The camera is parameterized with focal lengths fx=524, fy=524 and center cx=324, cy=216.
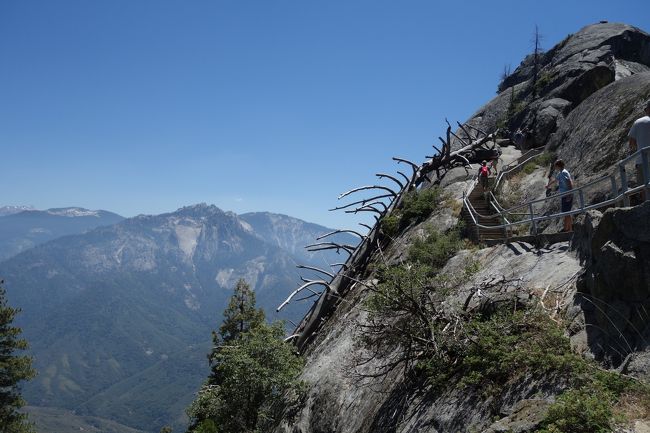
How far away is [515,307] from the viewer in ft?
29.5

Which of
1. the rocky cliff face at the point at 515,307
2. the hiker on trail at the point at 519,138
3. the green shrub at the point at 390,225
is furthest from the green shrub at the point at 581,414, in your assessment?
the hiker on trail at the point at 519,138

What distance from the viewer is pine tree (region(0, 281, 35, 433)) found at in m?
30.5

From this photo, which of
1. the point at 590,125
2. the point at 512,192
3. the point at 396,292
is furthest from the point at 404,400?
the point at 590,125

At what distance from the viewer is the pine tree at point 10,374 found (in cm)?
3048

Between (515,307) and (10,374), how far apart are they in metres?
32.3

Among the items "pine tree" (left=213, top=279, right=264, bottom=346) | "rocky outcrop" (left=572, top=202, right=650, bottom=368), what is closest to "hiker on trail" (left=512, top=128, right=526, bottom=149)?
"pine tree" (left=213, top=279, right=264, bottom=346)

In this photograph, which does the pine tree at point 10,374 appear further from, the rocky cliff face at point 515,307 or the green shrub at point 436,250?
the green shrub at point 436,250

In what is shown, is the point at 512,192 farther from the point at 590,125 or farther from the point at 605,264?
the point at 605,264

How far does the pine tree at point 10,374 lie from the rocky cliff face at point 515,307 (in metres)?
22.1

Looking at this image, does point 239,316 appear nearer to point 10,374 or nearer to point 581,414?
point 10,374

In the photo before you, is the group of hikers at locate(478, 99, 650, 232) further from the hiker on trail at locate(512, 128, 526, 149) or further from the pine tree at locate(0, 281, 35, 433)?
the pine tree at locate(0, 281, 35, 433)

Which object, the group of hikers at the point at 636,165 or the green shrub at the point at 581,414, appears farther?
the group of hikers at the point at 636,165

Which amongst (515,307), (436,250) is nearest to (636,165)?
(515,307)

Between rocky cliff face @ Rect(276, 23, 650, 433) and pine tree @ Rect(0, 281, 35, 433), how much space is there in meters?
22.1
